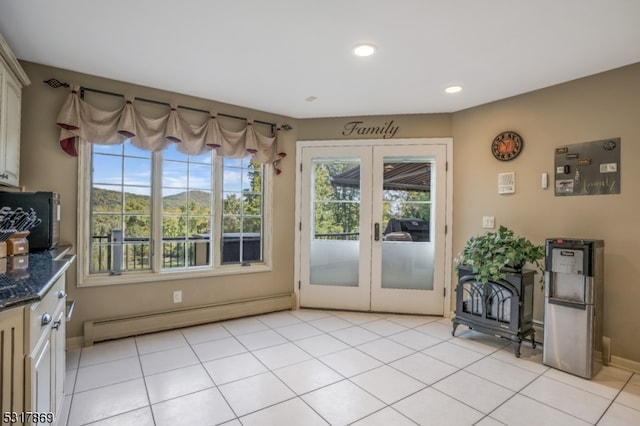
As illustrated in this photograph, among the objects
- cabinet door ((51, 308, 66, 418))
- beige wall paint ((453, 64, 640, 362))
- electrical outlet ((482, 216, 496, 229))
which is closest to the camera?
cabinet door ((51, 308, 66, 418))

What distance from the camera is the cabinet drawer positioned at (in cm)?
119

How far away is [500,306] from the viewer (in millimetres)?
2990

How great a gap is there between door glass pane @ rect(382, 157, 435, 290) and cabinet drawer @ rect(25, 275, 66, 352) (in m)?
3.16

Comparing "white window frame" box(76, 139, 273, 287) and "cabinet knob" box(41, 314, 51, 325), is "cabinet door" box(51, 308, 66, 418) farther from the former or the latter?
"white window frame" box(76, 139, 273, 287)

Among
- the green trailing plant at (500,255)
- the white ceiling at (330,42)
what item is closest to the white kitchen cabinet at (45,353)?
the white ceiling at (330,42)

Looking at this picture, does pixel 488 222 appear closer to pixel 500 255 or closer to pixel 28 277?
pixel 500 255

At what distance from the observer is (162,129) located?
3244 mm

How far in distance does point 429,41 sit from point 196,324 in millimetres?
3449

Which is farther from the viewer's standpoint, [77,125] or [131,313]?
[131,313]

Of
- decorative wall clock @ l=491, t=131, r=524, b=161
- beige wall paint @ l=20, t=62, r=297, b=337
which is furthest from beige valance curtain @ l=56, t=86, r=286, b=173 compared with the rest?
decorative wall clock @ l=491, t=131, r=524, b=161

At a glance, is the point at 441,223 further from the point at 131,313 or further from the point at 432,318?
the point at 131,313

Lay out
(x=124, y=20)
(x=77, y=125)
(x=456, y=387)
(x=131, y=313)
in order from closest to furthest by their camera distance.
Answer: (x=124, y=20) → (x=456, y=387) → (x=77, y=125) → (x=131, y=313)

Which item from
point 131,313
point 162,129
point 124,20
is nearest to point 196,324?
point 131,313

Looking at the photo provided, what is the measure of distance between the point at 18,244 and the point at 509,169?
422 cm
